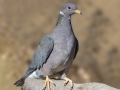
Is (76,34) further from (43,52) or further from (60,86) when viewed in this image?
(60,86)

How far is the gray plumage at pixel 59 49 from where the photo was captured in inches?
271

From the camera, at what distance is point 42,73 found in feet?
23.3

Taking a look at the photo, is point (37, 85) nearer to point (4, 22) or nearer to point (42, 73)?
point (42, 73)

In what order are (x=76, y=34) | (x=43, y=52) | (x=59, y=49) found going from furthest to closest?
(x=76, y=34) < (x=43, y=52) < (x=59, y=49)

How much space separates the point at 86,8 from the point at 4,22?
2.36 meters

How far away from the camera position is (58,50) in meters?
6.89

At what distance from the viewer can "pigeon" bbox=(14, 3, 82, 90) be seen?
22.5 ft

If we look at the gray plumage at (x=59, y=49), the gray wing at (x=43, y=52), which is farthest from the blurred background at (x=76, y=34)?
the gray plumage at (x=59, y=49)

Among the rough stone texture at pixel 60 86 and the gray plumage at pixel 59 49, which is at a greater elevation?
the gray plumage at pixel 59 49

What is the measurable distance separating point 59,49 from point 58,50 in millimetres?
24

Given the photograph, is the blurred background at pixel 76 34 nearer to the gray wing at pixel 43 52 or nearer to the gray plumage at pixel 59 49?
the gray wing at pixel 43 52

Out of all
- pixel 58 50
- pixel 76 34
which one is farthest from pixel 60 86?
pixel 76 34

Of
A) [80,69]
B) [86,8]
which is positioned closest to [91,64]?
[80,69]

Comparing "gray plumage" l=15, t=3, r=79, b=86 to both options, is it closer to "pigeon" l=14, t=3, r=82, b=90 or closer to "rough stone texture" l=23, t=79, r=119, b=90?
"pigeon" l=14, t=3, r=82, b=90
